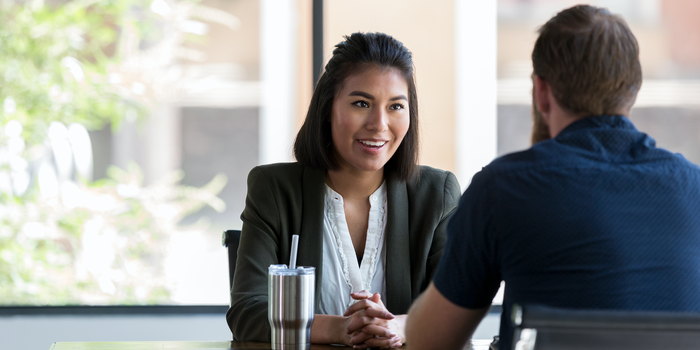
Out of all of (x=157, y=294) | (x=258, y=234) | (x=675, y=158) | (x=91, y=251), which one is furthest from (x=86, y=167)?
(x=675, y=158)

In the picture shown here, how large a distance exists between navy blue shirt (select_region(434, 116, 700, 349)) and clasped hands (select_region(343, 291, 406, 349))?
0.38 metres

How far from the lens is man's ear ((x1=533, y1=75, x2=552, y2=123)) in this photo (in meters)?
0.99

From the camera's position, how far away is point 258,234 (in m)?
1.63

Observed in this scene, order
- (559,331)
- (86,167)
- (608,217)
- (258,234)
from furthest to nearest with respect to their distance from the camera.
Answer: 1. (86,167)
2. (258,234)
3. (608,217)
4. (559,331)

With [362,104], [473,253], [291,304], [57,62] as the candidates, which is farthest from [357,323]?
[57,62]

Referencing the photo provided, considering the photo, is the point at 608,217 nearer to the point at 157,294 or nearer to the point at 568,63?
the point at 568,63

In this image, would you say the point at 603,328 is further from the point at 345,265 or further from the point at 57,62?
the point at 57,62

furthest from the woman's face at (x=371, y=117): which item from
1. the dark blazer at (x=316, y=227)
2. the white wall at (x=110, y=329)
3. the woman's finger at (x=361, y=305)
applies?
the white wall at (x=110, y=329)

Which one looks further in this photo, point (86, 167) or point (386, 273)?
point (86, 167)

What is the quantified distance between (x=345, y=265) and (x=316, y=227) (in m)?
0.14

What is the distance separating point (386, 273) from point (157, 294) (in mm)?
1845

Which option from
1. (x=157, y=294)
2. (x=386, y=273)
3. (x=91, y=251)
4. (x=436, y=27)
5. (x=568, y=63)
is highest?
(x=436, y=27)

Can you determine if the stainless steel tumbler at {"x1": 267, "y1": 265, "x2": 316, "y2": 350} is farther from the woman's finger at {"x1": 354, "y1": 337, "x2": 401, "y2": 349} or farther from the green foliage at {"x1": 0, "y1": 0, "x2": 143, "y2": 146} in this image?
the green foliage at {"x1": 0, "y1": 0, "x2": 143, "y2": 146}

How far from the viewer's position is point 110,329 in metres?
2.97
